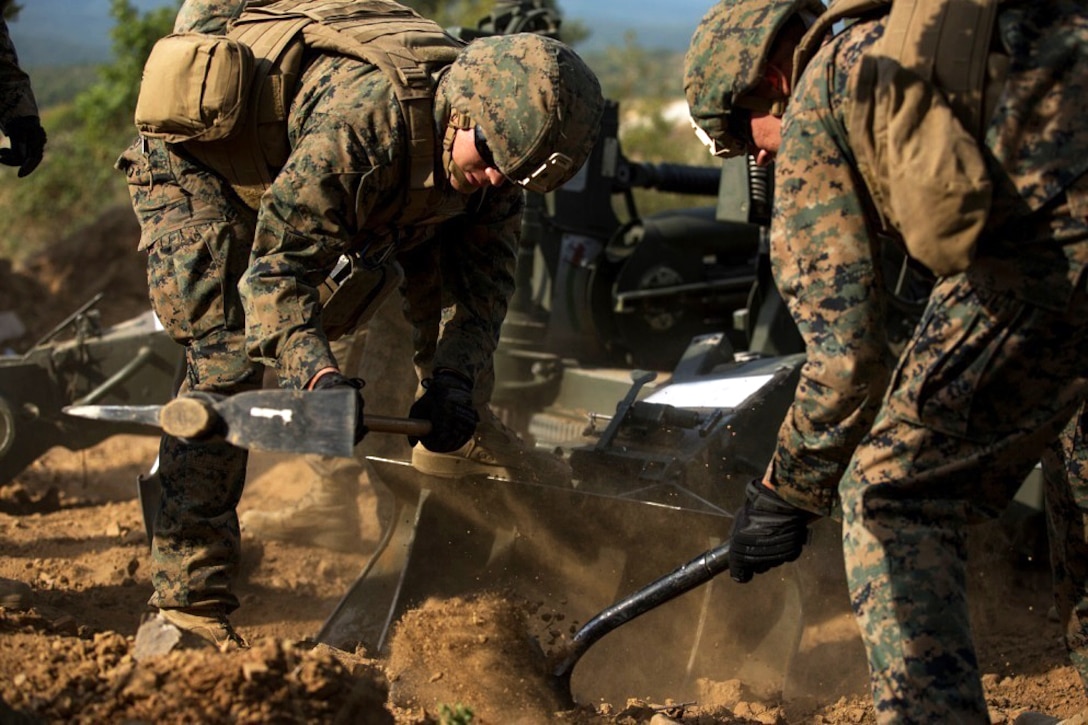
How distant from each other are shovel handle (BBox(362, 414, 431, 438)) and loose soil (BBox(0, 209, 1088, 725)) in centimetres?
56

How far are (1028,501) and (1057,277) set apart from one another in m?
2.65

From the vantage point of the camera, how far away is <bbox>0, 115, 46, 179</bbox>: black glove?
15.2 feet

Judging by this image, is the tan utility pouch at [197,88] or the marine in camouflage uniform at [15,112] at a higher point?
the tan utility pouch at [197,88]

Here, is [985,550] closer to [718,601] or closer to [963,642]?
[718,601]

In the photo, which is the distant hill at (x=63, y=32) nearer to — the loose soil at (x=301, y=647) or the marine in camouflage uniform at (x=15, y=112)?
the loose soil at (x=301, y=647)

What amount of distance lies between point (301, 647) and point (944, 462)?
1.56m

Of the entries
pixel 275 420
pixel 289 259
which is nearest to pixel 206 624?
pixel 275 420

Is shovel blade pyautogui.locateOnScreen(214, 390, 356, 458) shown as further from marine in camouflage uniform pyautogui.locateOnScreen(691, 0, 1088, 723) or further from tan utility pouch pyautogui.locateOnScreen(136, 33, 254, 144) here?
marine in camouflage uniform pyautogui.locateOnScreen(691, 0, 1088, 723)

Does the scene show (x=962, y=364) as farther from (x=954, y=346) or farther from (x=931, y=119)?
(x=931, y=119)

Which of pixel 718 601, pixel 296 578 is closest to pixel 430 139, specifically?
pixel 718 601

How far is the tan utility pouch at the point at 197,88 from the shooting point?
11.7ft

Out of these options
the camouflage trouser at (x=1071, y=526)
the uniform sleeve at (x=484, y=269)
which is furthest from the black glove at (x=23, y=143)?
the camouflage trouser at (x=1071, y=526)

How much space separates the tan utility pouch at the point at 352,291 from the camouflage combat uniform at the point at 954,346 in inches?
55.9

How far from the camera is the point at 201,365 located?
3.75 m
